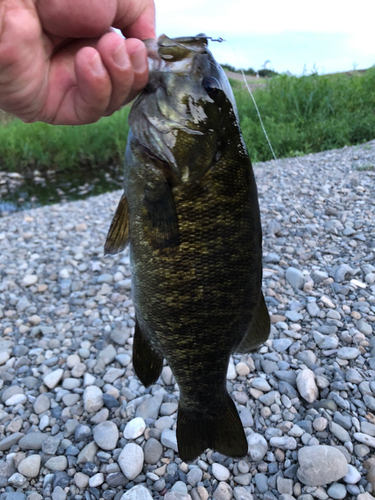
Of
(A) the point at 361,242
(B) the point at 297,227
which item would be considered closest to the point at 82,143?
(B) the point at 297,227

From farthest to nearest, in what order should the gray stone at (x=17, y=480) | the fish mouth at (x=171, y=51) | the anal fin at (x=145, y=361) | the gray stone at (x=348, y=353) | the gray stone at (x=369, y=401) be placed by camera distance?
the gray stone at (x=348, y=353) → the gray stone at (x=369, y=401) → the gray stone at (x=17, y=480) → the anal fin at (x=145, y=361) → the fish mouth at (x=171, y=51)

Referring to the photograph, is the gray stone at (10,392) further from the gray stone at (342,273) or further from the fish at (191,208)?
the gray stone at (342,273)

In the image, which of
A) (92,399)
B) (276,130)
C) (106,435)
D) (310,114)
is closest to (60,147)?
(276,130)

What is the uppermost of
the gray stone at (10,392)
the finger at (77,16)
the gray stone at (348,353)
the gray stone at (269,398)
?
the finger at (77,16)

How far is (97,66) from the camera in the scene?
1422 mm

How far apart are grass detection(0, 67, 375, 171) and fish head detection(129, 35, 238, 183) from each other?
25.2 ft

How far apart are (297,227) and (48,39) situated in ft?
12.5

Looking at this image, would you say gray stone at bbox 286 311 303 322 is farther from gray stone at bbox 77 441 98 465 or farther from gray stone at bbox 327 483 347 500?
gray stone at bbox 77 441 98 465

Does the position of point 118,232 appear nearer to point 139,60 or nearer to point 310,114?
point 139,60

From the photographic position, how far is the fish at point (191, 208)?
4.79ft

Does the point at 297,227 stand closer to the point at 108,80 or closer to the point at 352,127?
the point at 108,80

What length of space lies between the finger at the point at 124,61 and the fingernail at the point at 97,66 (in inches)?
0.8

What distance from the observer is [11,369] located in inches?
127

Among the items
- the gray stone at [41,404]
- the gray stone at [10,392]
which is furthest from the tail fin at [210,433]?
the gray stone at [10,392]
